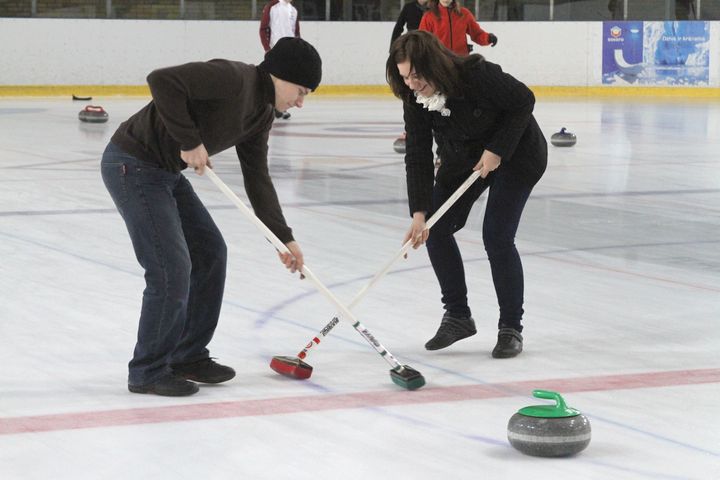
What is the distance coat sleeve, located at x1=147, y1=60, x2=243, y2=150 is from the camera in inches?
136

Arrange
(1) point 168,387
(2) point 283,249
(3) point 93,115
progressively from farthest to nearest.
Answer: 1. (3) point 93,115
2. (2) point 283,249
3. (1) point 168,387

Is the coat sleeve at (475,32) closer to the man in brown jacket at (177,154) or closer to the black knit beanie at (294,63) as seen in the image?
the man in brown jacket at (177,154)

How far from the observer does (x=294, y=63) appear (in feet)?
11.8

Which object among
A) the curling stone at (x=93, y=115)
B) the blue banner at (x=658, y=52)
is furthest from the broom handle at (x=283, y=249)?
the blue banner at (x=658, y=52)

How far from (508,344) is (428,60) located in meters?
0.97

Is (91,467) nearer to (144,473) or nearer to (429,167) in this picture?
(144,473)

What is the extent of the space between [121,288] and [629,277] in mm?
2187

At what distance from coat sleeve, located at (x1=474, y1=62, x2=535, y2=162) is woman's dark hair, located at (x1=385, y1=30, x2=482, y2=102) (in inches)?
3.6

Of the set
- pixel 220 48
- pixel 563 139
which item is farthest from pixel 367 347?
pixel 220 48

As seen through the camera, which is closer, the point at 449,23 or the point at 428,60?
the point at 428,60

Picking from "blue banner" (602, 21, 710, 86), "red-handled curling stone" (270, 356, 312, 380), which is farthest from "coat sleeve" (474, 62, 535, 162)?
"blue banner" (602, 21, 710, 86)

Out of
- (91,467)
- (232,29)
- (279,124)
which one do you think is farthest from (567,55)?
(91,467)

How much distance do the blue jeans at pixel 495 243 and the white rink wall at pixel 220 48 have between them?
16352mm

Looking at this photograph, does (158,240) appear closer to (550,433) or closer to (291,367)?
(291,367)
